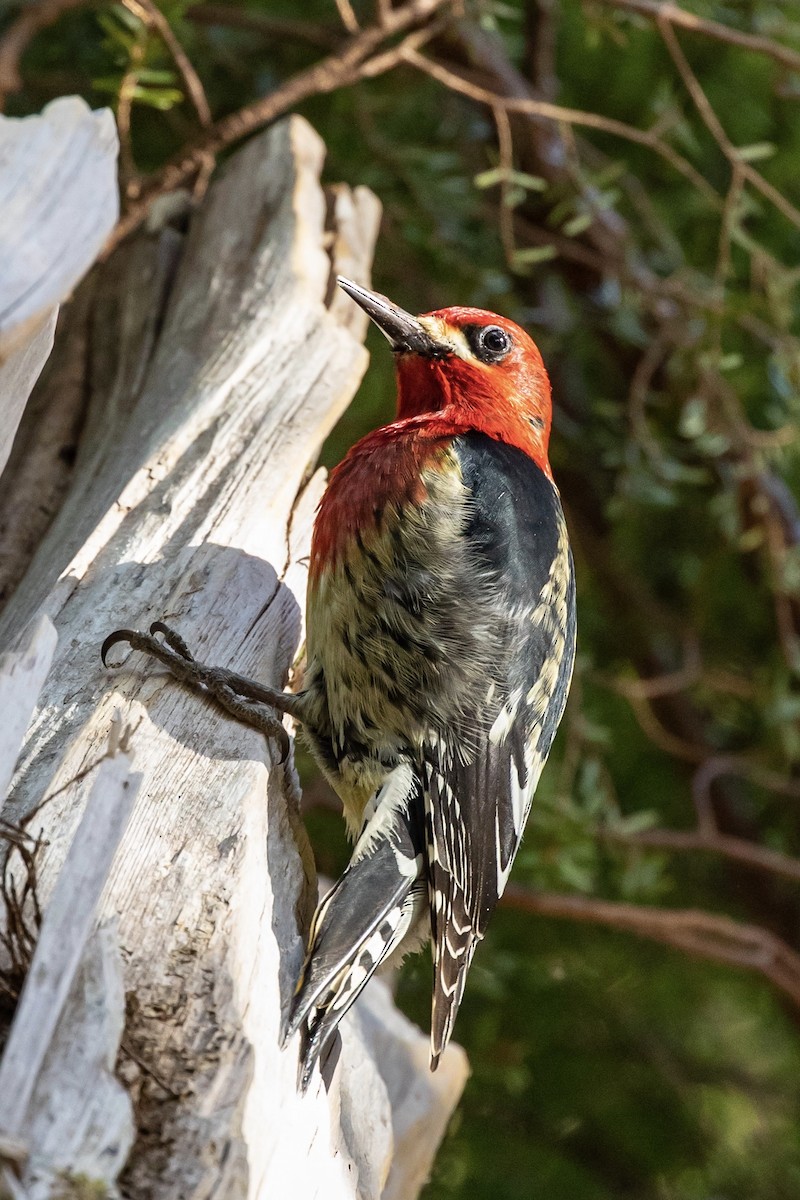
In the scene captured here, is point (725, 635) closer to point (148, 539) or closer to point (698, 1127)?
point (698, 1127)

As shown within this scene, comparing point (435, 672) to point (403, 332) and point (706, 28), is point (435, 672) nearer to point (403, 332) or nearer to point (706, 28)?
point (403, 332)

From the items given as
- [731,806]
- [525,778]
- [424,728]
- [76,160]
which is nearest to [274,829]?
[424,728]

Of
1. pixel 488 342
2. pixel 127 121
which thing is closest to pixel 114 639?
pixel 488 342

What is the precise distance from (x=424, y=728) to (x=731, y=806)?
223 cm

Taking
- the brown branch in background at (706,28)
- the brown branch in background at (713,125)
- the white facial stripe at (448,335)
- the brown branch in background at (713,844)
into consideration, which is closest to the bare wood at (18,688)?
the white facial stripe at (448,335)

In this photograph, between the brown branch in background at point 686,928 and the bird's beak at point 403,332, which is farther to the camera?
the brown branch in background at point 686,928

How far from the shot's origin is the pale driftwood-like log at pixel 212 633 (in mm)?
1621

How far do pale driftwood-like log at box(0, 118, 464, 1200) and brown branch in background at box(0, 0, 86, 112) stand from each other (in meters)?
0.56

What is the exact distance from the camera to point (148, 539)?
8.09 feet

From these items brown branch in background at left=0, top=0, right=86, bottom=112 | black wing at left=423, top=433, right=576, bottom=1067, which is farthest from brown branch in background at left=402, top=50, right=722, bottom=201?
black wing at left=423, top=433, right=576, bottom=1067

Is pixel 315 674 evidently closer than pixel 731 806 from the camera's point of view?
Yes

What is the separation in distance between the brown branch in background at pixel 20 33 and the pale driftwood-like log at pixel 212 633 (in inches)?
21.9

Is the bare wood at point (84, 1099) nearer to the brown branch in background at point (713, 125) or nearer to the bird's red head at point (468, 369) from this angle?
the bird's red head at point (468, 369)

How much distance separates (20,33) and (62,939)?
98.2 inches
